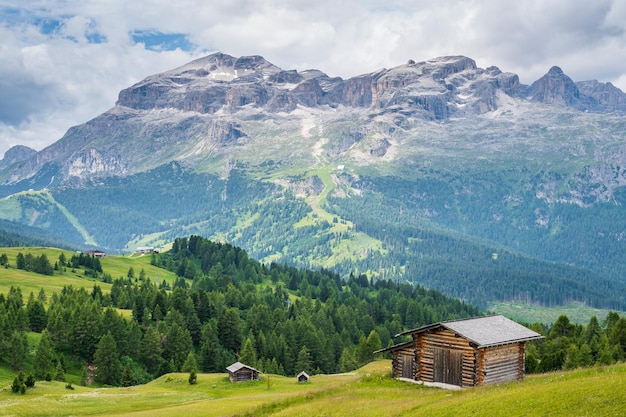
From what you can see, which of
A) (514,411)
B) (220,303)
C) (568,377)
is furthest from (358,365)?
(514,411)

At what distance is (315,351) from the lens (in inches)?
5802

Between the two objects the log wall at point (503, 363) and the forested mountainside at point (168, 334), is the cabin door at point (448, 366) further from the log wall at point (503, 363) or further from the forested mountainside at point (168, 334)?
the forested mountainside at point (168, 334)

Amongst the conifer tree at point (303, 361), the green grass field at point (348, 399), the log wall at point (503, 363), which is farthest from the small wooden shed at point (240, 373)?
the log wall at point (503, 363)

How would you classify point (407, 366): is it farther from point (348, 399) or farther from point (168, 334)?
point (168, 334)

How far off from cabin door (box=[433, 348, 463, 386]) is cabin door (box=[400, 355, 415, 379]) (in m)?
3.04

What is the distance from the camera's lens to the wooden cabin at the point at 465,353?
200 feet

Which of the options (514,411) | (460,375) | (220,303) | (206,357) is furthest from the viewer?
(220,303)

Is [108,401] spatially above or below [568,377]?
below

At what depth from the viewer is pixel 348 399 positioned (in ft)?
182

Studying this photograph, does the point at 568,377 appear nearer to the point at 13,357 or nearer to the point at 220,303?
the point at 13,357

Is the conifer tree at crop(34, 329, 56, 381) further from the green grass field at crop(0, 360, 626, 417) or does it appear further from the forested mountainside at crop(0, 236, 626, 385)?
the green grass field at crop(0, 360, 626, 417)

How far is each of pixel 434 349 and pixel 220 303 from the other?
367 ft

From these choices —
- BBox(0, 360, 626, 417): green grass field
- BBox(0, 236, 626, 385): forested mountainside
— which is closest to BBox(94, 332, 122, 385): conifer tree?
BBox(0, 236, 626, 385): forested mountainside

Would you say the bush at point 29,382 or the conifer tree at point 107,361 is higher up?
the bush at point 29,382
